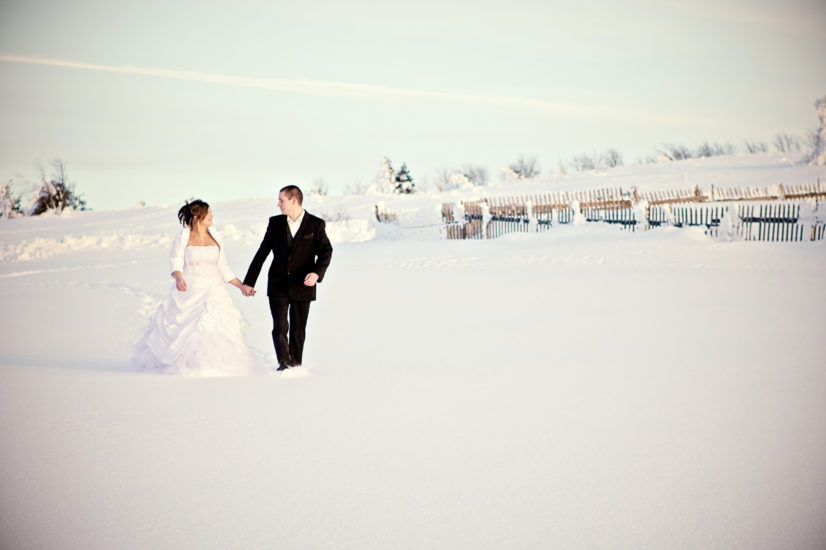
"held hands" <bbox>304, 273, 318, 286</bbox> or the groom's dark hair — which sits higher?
the groom's dark hair

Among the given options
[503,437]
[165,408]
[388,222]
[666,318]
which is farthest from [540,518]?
[388,222]

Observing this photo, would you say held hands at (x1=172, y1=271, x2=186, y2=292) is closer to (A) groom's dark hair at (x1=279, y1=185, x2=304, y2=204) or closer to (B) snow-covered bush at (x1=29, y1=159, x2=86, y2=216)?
(A) groom's dark hair at (x1=279, y1=185, x2=304, y2=204)

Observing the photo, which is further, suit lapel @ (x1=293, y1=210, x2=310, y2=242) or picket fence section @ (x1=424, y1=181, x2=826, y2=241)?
picket fence section @ (x1=424, y1=181, x2=826, y2=241)

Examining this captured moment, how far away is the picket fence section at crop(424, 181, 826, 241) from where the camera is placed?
21.4 m

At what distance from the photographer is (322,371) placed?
754 cm

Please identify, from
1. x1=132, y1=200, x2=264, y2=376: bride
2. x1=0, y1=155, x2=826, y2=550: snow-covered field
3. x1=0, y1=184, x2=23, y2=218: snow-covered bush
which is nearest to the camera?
x1=0, y1=155, x2=826, y2=550: snow-covered field

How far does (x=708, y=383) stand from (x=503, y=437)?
2673 millimetres

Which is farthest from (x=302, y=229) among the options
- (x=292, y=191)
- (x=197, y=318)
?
(x=197, y=318)

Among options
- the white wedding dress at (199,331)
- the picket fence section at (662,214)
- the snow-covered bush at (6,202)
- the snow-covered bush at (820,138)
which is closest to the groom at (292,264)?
the white wedding dress at (199,331)

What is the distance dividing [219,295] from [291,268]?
0.88m

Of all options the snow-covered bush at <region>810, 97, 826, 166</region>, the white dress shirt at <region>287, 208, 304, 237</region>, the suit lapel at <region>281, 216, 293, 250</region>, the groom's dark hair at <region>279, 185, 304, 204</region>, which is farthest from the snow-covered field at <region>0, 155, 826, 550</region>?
the snow-covered bush at <region>810, 97, 826, 166</region>

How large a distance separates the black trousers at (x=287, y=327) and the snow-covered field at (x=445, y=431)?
25cm

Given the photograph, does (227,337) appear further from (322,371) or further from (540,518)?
(540,518)

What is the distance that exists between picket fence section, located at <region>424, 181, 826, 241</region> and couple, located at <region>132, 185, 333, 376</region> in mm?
17560
